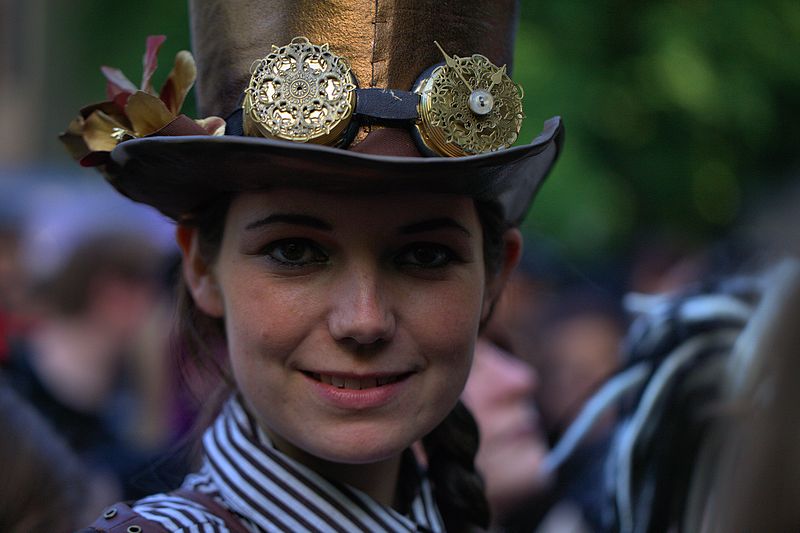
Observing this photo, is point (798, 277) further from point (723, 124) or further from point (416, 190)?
point (723, 124)

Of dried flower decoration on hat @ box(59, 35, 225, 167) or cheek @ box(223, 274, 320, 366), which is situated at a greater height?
dried flower decoration on hat @ box(59, 35, 225, 167)

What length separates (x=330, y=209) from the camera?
1.79 meters

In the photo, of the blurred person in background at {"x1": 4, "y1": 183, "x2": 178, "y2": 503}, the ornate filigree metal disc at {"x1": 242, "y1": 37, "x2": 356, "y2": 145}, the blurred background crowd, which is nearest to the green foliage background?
the blurred background crowd

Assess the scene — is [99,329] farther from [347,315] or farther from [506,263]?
[347,315]

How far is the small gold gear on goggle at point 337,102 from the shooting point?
1739mm

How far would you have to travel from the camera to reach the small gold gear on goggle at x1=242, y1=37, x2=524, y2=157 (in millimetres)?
1739

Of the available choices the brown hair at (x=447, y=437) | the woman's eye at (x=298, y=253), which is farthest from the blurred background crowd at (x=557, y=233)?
the woman's eye at (x=298, y=253)

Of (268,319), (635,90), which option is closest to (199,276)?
(268,319)

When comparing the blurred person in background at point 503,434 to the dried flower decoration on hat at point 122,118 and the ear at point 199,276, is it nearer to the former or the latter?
the ear at point 199,276

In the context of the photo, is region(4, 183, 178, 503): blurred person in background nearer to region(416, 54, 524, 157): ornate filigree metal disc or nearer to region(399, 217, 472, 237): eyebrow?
region(399, 217, 472, 237): eyebrow

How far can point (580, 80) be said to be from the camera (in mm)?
4859

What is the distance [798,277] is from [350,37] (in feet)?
5.66

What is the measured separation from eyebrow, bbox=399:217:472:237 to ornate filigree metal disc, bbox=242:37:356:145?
0.22 metres

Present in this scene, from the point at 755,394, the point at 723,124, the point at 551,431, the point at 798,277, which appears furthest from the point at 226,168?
the point at 723,124
